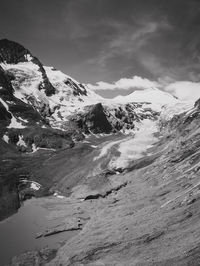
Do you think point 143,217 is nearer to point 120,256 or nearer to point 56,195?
point 120,256

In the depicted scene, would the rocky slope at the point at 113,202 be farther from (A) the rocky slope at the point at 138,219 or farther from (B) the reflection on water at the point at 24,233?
(B) the reflection on water at the point at 24,233

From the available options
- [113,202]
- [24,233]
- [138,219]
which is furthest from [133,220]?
[24,233]

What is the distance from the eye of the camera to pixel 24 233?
9744 cm

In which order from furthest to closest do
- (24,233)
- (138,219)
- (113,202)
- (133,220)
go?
(113,202)
(24,233)
(133,220)
(138,219)

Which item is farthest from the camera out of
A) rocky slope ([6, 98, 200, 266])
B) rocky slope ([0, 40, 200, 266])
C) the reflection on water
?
the reflection on water

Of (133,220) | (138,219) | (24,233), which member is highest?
(138,219)

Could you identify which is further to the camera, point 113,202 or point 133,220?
point 113,202

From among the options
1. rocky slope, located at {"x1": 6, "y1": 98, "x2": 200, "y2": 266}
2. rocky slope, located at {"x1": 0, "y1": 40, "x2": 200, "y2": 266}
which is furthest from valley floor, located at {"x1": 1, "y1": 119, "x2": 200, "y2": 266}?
rocky slope, located at {"x1": 0, "y1": 40, "x2": 200, "y2": 266}

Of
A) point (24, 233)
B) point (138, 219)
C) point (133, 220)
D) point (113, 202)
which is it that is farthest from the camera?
point (113, 202)

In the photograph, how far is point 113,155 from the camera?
619ft

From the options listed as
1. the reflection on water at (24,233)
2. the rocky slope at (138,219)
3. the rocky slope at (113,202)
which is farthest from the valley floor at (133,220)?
the reflection on water at (24,233)

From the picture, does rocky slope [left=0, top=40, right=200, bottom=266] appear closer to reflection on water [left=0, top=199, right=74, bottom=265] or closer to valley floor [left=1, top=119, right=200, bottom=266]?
valley floor [left=1, top=119, right=200, bottom=266]

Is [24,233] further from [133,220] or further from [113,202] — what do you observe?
[133,220]

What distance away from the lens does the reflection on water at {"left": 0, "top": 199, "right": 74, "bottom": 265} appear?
275ft
